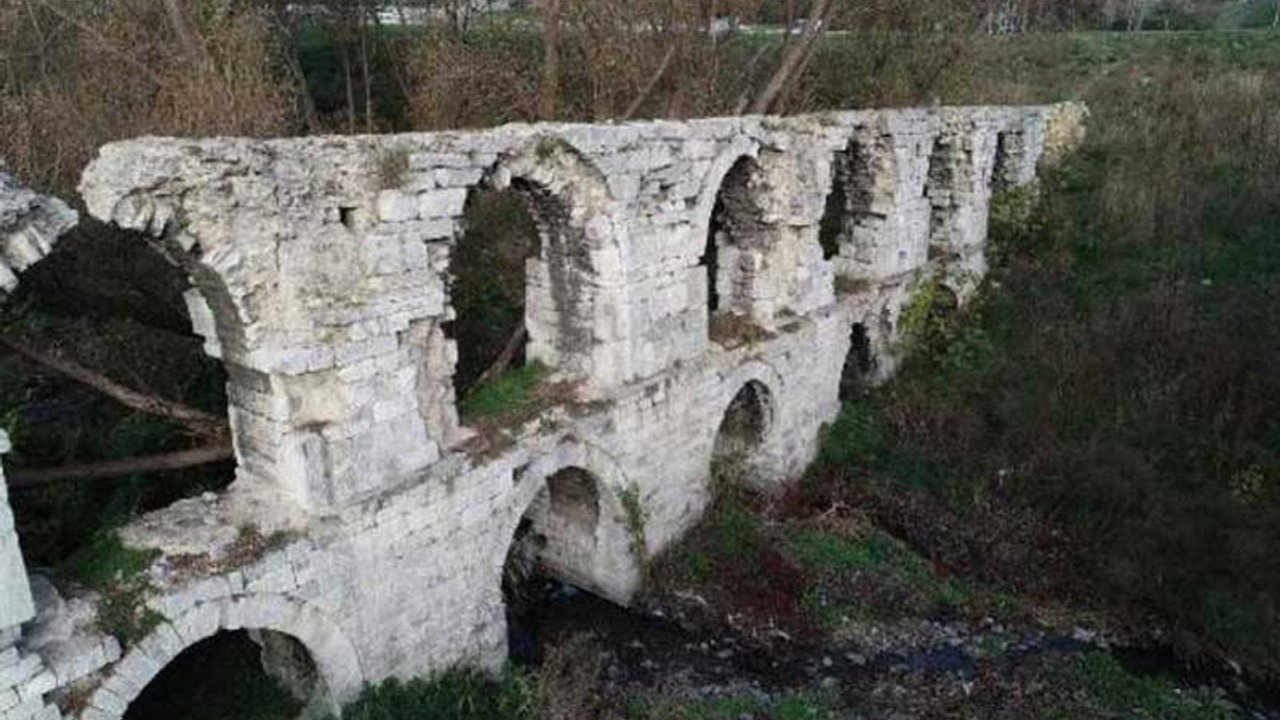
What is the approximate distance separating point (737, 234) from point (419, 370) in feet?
16.9

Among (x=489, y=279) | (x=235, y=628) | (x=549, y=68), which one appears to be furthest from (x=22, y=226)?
(x=549, y=68)

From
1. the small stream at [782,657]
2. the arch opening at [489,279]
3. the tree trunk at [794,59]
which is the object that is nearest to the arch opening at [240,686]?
the small stream at [782,657]

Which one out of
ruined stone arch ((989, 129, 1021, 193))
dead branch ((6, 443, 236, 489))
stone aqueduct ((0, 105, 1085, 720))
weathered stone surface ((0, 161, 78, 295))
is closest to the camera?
weathered stone surface ((0, 161, 78, 295))

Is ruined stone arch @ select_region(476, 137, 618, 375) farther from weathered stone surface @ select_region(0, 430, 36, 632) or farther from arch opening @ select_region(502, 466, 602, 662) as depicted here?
weathered stone surface @ select_region(0, 430, 36, 632)

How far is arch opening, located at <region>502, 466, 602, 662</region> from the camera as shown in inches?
380

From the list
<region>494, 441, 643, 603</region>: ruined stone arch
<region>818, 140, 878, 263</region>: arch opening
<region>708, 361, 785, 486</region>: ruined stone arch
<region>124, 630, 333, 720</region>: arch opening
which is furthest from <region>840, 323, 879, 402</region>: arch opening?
<region>124, 630, 333, 720</region>: arch opening

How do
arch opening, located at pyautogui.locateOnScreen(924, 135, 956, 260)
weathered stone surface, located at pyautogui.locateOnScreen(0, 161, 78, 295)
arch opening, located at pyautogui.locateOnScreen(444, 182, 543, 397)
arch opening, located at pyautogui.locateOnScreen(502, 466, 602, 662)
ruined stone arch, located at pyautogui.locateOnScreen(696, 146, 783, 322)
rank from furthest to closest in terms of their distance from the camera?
arch opening, located at pyautogui.locateOnScreen(924, 135, 956, 260) < arch opening, located at pyautogui.locateOnScreen(444, 182, 543, 397) < ruined stone arch, located at pyautogui.locateOnScreen(696, 146, 783, 322) < arch opening, located at pyautogui.locateOnScreen(502, 466, 602, 662) < weathered stone surface, located at pyautogui.locateOnScreen(0, 161, 78, 295)

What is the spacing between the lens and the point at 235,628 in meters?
6.38

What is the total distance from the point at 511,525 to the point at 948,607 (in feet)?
15.2

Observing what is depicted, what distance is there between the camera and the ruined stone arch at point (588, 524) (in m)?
9.30

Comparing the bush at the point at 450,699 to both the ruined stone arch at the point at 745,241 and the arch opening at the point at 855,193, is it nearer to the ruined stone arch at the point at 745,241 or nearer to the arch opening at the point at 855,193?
the ruined stone arch at the point at 745,241

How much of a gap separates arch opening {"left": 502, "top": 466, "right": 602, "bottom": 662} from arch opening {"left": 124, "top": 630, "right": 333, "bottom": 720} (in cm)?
206

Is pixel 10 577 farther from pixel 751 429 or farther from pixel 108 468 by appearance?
pixel 751 429

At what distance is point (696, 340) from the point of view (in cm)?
1024
